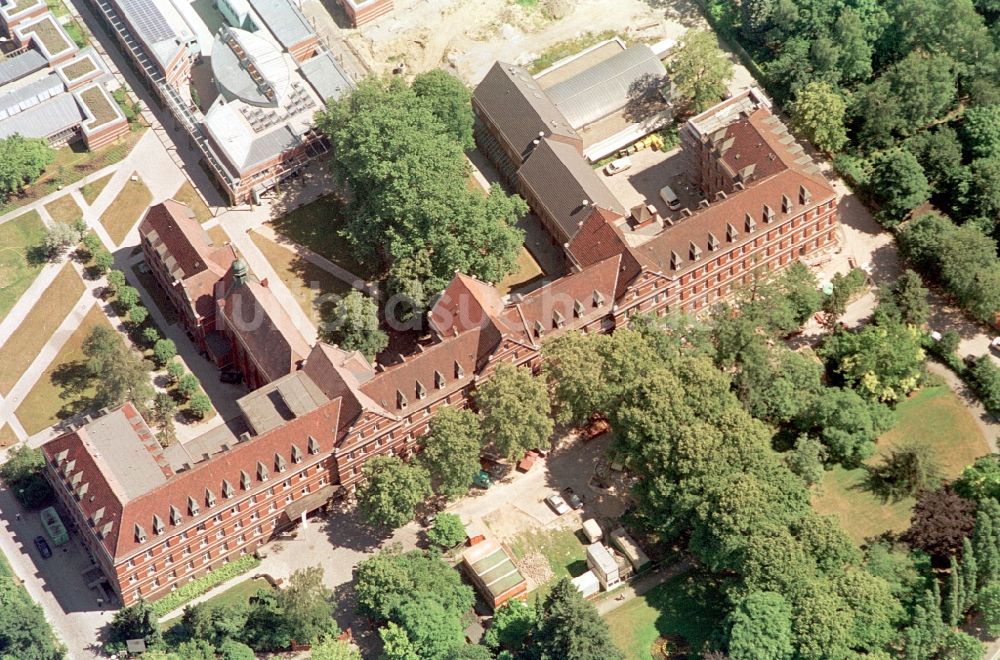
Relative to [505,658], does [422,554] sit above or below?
above

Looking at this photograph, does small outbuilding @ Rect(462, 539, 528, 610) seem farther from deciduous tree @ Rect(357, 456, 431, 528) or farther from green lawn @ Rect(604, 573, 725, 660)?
green lawn @ Rect(604, 573, 725, 660)

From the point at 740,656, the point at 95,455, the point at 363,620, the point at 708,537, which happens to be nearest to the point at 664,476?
the point at 708,537

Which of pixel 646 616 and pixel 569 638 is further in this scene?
pixel 646 616

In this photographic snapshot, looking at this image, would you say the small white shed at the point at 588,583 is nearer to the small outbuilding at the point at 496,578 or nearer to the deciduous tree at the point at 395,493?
the small outbuilding at the point at 496,578

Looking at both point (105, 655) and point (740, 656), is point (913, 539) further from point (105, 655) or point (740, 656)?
point (105, 655)

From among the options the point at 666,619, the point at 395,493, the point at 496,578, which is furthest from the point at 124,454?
the point at 666,619
